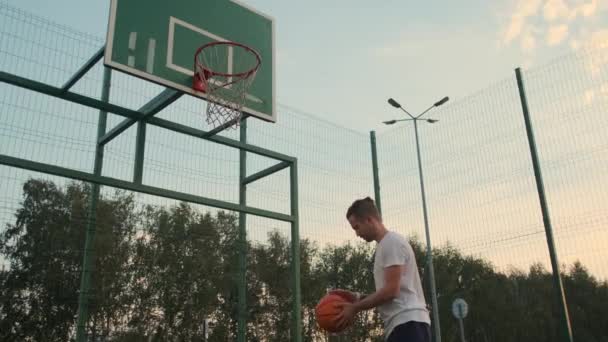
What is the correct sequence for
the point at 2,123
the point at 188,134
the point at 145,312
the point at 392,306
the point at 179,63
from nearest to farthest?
1. the point at 392,306
2. the point at 2,123
3. the point at 179,63
4. the point at 188,134
5. the point at 145,312

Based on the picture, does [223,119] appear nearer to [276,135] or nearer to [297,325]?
[276,135]

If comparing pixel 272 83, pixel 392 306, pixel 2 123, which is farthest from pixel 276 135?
pixel 392 306

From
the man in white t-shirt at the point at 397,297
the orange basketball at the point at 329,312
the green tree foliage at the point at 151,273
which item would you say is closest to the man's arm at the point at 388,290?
the man in white t-shirt at the point at 397,297

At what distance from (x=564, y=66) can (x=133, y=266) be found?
8.42 meters

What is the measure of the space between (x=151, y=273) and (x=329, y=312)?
8537 mm

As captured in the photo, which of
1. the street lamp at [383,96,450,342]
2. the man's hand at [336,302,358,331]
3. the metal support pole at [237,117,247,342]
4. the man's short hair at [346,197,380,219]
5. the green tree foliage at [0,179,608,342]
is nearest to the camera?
the man's hand at [336,302,358,331]

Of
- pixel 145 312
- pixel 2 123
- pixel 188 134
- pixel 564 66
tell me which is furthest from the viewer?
pixel 145 312

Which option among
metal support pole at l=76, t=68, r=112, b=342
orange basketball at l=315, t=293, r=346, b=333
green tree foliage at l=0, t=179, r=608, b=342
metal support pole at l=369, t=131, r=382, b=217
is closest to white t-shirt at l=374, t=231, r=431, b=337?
orange basketball at l=315, t=293, r=346, b=333

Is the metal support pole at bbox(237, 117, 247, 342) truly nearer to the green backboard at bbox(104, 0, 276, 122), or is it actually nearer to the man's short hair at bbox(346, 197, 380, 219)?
the green backboard at bbox(104, 0, 276, 122)

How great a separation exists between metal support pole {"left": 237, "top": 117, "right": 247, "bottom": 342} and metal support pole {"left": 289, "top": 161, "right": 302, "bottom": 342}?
74cm

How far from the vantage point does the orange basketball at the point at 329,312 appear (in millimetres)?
3232

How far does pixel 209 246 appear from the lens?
10.0 metres

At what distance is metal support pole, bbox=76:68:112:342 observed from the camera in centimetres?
595

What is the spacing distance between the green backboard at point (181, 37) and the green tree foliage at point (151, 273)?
182 centimetres
